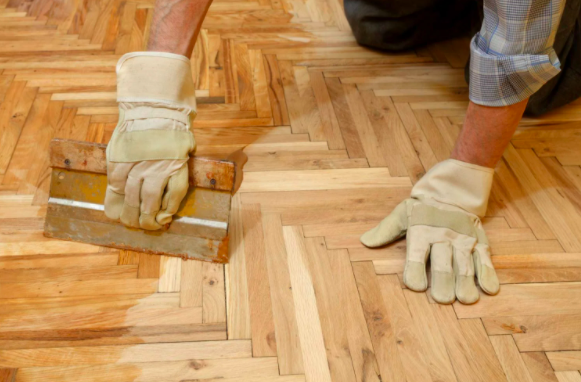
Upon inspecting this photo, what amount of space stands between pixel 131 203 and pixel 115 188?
5cm

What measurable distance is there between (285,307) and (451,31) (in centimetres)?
141

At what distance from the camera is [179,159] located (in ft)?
3.63

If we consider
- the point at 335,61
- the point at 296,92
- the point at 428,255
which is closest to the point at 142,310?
the point at 428,255

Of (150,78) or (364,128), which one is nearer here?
(150,78)

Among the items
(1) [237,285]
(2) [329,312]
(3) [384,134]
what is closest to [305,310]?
(2) [329,312]

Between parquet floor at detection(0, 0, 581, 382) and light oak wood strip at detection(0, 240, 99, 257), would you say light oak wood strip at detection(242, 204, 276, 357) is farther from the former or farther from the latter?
light oak wood strip at detection(0, 240, 99, 257)

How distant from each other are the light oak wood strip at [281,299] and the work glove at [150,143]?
9.1 inches

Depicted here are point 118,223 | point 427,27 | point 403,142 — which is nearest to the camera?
point 118,223

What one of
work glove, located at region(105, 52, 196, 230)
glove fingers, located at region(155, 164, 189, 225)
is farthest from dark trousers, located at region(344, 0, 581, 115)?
glove fingers, located at region(155, 164, 189, 225)

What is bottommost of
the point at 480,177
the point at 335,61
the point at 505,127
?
the point at 335,61

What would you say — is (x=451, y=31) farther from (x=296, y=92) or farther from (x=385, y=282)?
(x=385, y=282)

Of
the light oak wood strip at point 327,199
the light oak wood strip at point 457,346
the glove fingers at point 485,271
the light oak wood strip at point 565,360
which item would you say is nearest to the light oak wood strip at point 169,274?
the light oak wood strip at point 327,199

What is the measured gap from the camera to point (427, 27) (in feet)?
6.47

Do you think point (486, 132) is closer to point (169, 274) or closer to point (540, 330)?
point (540, 330)
